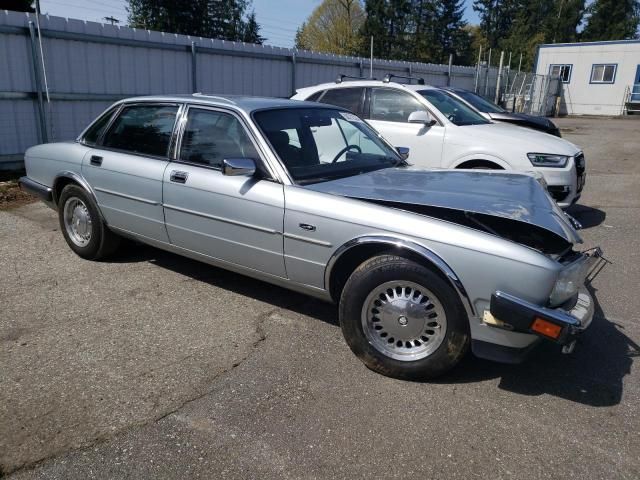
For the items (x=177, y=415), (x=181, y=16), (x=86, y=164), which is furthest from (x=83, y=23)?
(x=181, y=16)

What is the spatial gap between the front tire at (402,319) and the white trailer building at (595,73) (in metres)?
34.8

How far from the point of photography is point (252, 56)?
12391 millimetres

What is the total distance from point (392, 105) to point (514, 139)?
1759mm

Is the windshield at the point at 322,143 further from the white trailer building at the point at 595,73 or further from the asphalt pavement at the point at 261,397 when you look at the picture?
the white trailer building at the point at 595,73

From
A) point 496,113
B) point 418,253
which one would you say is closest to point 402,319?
point 418,253

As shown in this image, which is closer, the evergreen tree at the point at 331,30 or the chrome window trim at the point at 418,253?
the chrome window trim at the point at 418,253

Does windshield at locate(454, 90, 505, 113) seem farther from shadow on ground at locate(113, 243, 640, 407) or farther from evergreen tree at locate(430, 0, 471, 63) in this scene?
evergreen tree at locate(430, 0, 471, 63)

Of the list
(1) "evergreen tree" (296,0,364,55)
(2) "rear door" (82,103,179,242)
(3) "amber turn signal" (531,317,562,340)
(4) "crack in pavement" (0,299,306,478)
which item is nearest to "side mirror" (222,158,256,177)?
(2) "rear door" (82,103,179,242)

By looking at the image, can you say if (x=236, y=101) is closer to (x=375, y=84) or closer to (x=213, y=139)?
(x=213, y=139)

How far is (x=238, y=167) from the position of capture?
364cm

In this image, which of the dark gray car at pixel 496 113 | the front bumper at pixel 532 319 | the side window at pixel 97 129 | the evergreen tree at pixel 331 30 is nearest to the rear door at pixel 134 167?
the side window at pixel 97 129

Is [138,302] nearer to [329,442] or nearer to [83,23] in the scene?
[329,442]

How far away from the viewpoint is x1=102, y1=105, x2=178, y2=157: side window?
450 centimetres

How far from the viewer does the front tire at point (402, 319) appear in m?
3.06
